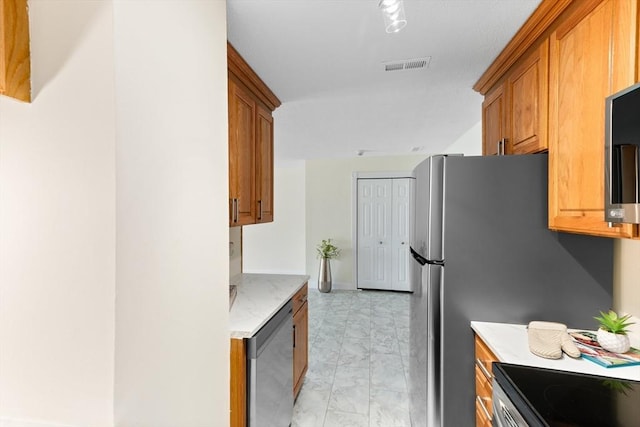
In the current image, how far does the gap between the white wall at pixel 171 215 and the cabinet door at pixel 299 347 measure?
102 cm

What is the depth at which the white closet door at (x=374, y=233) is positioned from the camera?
217 inches

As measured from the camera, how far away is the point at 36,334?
71cm

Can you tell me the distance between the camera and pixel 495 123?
6.95 feet

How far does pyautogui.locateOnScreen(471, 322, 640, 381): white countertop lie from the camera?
1.15 m

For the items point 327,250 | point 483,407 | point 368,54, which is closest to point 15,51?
point 368,54

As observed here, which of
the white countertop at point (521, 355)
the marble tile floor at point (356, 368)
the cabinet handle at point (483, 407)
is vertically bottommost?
the marble tile floor at point (356, 368)

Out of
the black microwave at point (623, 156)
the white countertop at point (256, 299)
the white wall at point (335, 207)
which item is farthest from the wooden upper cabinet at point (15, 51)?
the white wall at point (335, 207)

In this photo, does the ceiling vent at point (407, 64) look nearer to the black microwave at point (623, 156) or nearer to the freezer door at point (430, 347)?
the black microwave at point (623, 156)

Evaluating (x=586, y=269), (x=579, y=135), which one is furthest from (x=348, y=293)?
(x=579, y=135)

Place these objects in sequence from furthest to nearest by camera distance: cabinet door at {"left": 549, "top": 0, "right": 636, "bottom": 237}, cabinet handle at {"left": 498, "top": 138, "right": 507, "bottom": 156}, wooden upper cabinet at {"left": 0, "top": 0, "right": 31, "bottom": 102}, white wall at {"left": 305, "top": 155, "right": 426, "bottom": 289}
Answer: white wall at {"left": 305, "top": 155, "right": 426, "bottom": 289}
cabinet handle at {"left": 498, "top": 138, "right": 507, "bottom": 156}
cabinet door at {"left": 549, "top": 0, "right": 636, "bottom": 237}
wooden upper cabinet at {"left": 0, "top": 0, "right": 31, "bottom": 102}

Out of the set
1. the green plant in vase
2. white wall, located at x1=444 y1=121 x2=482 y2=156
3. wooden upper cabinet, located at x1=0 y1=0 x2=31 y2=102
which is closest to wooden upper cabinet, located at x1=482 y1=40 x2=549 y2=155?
white wall, located at x1=444 y1=121 x2=482 y2=156

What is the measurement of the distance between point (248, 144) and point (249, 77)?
433 mm

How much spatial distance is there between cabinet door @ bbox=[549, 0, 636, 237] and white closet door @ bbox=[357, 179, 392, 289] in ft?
13.4

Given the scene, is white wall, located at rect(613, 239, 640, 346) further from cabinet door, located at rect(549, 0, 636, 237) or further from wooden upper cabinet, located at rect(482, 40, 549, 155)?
wooden upper cabinet, located at rect(482, 40, 549, 155)
